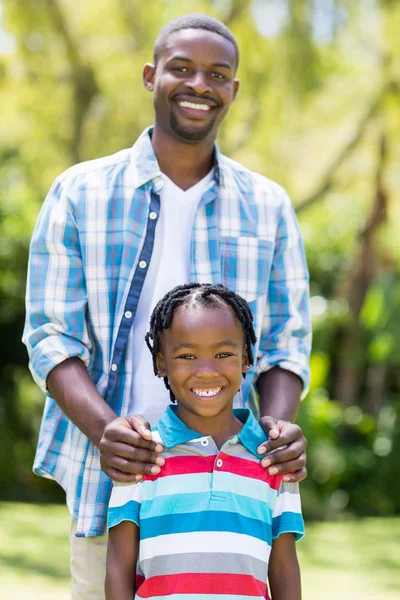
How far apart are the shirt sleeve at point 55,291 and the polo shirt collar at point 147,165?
0.78ft

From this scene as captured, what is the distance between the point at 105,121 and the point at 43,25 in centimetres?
128

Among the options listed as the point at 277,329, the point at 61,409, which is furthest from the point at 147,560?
the point at 277,329

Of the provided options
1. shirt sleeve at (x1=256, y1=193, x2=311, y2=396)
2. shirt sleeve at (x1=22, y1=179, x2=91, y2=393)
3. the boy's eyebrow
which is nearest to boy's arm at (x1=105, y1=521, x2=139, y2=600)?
the boy's eyebrow

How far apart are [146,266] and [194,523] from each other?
844 millimetres

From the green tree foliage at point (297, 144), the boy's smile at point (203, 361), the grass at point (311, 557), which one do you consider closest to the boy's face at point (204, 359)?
the boy's smile at point (203, 361)

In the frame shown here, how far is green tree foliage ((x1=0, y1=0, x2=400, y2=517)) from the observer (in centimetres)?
1006

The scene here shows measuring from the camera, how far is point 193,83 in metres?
3.03

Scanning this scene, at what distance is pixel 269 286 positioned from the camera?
3178 mm

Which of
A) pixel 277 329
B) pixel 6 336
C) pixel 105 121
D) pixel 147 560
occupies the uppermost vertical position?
pixel 105 121

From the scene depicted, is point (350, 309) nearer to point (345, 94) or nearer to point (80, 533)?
point (345, 94)

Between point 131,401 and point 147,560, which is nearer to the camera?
point 147,560

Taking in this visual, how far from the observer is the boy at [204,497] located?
246 centimetres

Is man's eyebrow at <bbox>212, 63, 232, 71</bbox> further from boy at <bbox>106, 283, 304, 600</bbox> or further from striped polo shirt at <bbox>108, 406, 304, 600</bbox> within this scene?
striped polo shirt at <bbox>108, 406, 304, 600</bbox>

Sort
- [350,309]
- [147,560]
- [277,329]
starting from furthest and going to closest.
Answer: [350,309]
[277,329]
[147,560]
